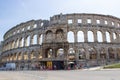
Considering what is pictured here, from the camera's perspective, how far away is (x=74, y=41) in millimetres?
42344

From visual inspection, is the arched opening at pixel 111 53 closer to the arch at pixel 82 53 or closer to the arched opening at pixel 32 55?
the arch at pixel 82 53

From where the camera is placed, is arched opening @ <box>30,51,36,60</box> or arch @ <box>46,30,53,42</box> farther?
arched opening @ <box>30,51,36,60</box>

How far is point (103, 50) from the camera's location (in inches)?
1695

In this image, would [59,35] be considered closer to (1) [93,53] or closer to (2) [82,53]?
(2) [82,53]

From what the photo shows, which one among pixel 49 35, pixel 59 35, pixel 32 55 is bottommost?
pixel 32 55

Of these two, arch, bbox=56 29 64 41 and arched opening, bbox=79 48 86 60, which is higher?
arch, bbox=56 29 64 41

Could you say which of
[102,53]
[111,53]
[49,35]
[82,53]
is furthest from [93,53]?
[49,35]

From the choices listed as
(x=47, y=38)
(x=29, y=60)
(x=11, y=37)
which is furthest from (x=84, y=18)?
(x=11, y=37)

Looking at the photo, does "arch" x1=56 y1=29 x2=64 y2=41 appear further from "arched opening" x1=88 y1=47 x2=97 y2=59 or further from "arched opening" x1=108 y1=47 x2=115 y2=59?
"arched opening" x1=108 y1=47 x2=115 y2=59

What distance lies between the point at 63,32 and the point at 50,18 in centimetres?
651

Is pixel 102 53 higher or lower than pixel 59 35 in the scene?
lower

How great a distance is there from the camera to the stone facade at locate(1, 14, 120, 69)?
134ft

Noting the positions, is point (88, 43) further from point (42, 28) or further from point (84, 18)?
point (42, 28)

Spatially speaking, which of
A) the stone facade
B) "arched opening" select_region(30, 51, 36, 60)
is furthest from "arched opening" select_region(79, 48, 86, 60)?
"arched opening" select_region(30, 51, 36, 60)
